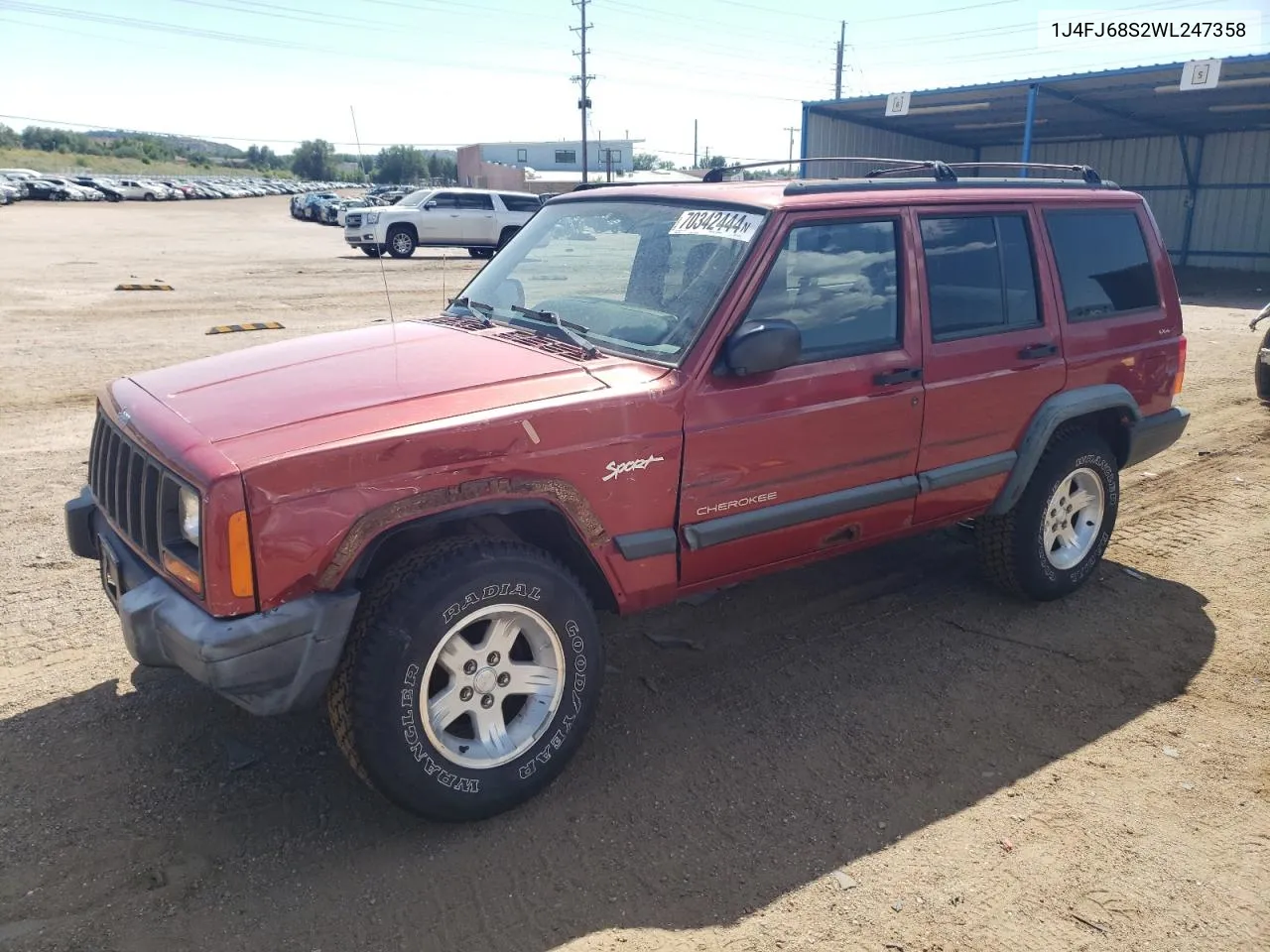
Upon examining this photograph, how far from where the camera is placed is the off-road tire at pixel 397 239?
2512cm

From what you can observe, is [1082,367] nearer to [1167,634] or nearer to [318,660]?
[1167,634]

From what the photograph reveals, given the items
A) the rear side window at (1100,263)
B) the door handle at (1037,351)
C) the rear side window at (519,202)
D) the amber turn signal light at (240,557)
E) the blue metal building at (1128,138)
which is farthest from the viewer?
the rear side window at (519,202)

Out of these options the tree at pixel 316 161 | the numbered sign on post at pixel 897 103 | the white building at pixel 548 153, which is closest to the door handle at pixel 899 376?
the numbered sign on post at pixel 897 103

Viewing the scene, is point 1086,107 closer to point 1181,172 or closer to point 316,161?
point 1181,172

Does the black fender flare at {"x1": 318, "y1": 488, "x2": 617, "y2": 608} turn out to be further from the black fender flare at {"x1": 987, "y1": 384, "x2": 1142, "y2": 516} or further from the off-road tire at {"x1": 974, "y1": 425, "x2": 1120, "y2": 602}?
the off-road tire at {"x1": 974, "y1": 425, "x2": 1120, "y2": 602}

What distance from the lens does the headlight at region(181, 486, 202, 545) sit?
9.18 feet

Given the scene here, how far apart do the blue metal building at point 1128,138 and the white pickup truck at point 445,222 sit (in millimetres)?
8254

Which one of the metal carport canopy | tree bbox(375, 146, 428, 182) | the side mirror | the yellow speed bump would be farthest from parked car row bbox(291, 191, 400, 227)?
tree bbox(375, 146, 428, 182)

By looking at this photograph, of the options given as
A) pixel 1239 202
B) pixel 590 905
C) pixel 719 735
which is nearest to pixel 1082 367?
pixel 719 735

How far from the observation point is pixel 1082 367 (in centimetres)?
472

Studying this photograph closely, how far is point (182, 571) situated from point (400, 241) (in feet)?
77.9

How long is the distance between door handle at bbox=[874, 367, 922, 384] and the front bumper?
2228 millimetres

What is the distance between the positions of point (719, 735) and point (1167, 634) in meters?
2.39

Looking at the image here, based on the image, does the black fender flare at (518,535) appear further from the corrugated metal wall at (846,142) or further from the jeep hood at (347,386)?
the corrugated metal wall at (846,142)
